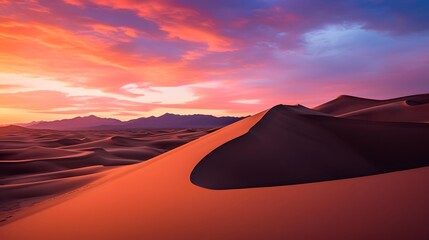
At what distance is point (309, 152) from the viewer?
4.77 metres

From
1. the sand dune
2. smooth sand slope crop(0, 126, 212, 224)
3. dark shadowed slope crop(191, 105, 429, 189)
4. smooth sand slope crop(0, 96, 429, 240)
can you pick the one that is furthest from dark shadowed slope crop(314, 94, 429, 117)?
smooth sand slope crop(0, 96, 429, 240)

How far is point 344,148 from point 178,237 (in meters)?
4.12

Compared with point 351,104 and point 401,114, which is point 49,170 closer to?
point 401,114

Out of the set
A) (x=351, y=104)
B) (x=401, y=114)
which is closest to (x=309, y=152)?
(x=401, y=114)

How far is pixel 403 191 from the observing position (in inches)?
92.0

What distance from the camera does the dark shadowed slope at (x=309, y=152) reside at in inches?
149

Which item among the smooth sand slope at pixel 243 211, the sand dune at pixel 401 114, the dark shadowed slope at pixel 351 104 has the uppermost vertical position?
the dark shadowed slope at pixel 351 104

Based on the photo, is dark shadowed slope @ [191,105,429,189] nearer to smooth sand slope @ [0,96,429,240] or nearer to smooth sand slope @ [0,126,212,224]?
smooth sand slope @ [0,96,429,240]

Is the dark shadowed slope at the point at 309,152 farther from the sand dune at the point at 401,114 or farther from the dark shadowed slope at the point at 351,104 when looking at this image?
the dark shadowed slope at the point at 351,104

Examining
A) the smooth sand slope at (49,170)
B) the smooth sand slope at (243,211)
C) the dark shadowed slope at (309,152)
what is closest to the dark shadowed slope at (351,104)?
the smooth sand slope at (49,170)

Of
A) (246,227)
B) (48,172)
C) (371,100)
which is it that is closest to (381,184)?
(246,227)

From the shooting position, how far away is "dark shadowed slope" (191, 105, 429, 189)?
12.4 feet

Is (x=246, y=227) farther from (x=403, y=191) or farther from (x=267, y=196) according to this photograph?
(x=403, y=191)

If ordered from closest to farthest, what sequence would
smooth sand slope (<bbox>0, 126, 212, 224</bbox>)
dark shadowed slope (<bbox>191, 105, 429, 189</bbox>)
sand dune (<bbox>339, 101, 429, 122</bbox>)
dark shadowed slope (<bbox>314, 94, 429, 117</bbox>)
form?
dark shadowed slope (<bbox>191, 105, 429, 189</bbox>), smooth sand slope (<bbox>0, 126, 212, 224</bbox>), sand dune (<bbox>339, 101, 429, 122</bbox>), dark shadowed slope (<bbox>314, 94, 429, 117</bbox>)
